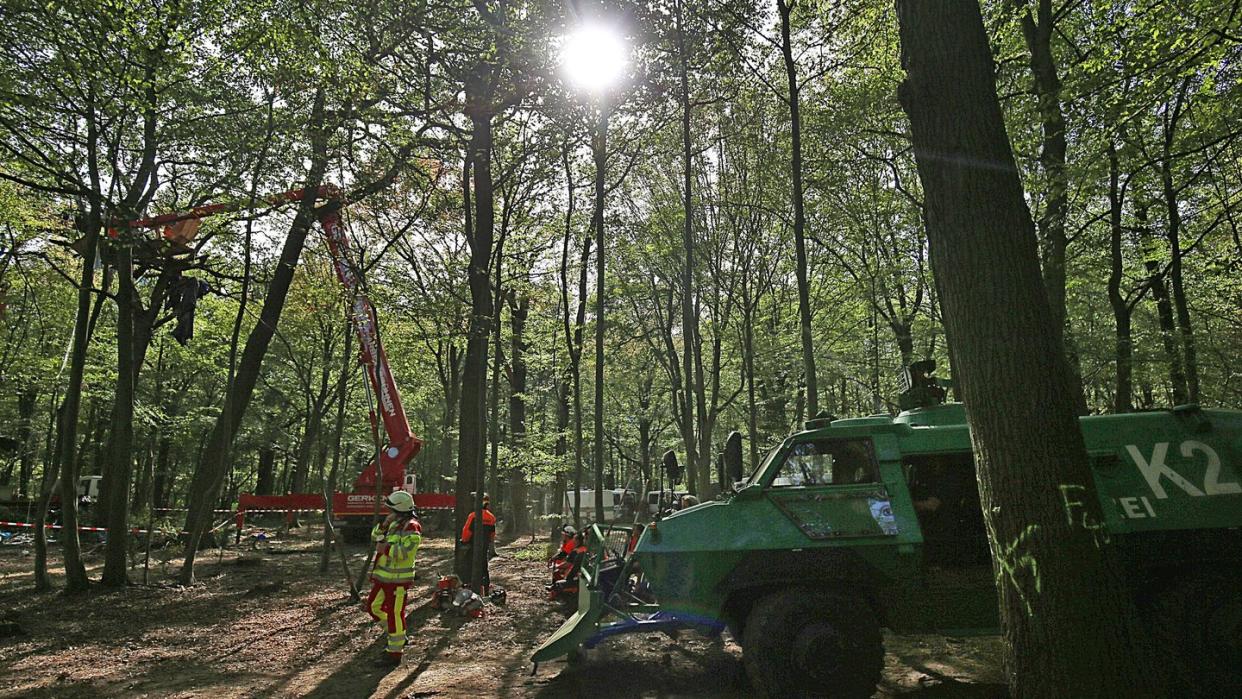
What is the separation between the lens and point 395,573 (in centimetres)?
806

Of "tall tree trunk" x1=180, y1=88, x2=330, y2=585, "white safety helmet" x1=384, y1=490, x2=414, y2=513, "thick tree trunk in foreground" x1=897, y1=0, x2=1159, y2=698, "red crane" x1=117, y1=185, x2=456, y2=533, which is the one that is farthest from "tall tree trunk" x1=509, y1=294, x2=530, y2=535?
"thick tree trunk in foreground" x1=897, y1=0, x2=1159, y2=698

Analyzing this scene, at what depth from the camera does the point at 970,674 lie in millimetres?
7066

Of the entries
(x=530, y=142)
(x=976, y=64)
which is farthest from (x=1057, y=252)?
(x=530, y=142)

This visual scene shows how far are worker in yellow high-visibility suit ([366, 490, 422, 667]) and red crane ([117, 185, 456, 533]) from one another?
3.51 meters

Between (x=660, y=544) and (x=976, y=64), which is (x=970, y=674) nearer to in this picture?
(x=660, y=544)

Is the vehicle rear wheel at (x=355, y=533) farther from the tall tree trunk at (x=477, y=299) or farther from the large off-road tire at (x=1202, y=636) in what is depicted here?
the large off-road tire at (x=1202, y=636)

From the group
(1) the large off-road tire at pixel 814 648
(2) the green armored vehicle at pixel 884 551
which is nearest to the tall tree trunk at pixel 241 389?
(2) the green armored vehicle at pixel 884 551

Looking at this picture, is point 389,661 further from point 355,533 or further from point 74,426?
point 355,533

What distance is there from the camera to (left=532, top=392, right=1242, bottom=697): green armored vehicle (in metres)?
5.92

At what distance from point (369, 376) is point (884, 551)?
608 inches

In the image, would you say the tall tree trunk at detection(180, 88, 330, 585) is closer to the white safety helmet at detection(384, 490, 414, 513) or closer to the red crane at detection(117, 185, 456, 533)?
the red crane at detection(117, 185, 456, 533)

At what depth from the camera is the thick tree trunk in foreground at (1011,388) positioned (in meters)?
3.61

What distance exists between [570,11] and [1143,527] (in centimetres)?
969

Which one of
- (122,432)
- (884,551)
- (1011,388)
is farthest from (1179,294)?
(122,432)
